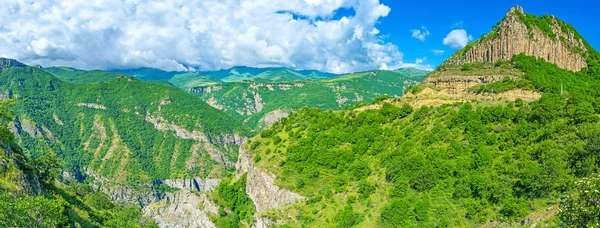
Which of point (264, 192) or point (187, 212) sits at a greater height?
point (264, 192)

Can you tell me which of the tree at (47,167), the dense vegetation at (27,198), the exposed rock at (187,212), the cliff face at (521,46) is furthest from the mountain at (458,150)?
the tree at (47,167)

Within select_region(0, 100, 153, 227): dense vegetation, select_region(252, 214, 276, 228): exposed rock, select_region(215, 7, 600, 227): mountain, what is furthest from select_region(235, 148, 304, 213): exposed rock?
select_region(0, 100, 153, 227): dense vegetation

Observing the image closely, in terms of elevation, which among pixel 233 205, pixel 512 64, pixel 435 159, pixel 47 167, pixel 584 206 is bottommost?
pixel 233 205

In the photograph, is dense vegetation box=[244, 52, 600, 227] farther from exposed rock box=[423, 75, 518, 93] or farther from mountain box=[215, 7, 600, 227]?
exposed rock box=[423, 75, 518, 93]

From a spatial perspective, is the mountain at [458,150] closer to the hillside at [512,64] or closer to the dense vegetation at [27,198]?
the hillside at [512,64]

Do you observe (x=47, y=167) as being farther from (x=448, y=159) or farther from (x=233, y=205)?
(x=448, y=159)

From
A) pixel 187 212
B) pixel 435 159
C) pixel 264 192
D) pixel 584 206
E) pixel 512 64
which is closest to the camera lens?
pixel 584 206

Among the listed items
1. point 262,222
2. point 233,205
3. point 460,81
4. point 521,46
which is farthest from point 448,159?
point 233,205
